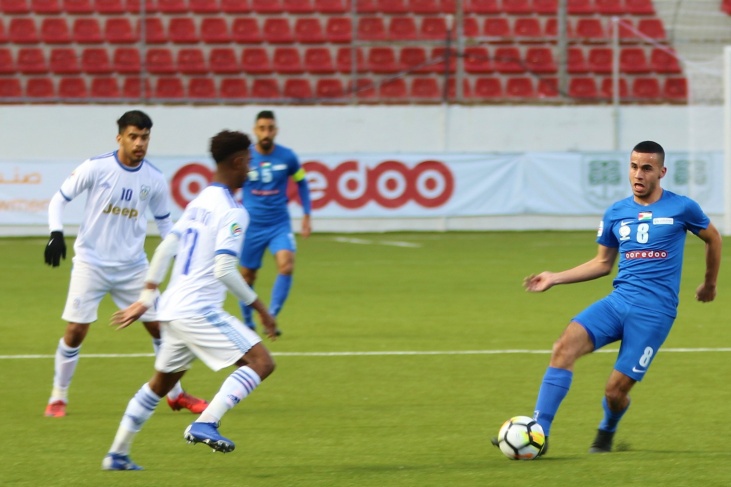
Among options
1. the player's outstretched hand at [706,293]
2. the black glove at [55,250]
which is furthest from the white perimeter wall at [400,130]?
the player's outstretched hand at [706,293]

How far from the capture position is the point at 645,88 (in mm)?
25250

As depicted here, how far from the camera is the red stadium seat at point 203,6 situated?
82.5 ft

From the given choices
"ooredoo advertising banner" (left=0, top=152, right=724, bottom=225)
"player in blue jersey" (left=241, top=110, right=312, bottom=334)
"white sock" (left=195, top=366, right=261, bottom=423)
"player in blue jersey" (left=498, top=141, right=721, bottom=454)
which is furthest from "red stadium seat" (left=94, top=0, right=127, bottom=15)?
"white sock" (left=195, top=366, right=261, bottom=423)

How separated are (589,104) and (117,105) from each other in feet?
30.2

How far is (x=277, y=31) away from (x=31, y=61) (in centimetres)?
497

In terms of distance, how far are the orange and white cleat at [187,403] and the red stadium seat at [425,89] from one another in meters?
17.2

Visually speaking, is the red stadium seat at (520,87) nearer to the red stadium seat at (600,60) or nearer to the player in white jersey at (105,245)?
the red stadium seat at (600,60)

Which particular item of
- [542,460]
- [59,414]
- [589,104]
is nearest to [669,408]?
[542,460]

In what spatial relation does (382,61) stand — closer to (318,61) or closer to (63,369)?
(318,61)

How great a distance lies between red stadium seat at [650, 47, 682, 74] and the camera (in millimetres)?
25406

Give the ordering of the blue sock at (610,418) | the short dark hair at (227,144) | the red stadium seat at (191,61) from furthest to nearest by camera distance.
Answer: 1. the red stadium seat at (191,61)
2. the blue sock at (610,418)
3. the short dark hair at (227,144)

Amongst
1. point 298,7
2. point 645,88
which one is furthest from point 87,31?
point 645,88

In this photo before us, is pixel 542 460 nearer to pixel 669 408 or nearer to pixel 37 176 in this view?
pixel 669 408

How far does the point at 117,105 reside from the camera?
76.0ft
